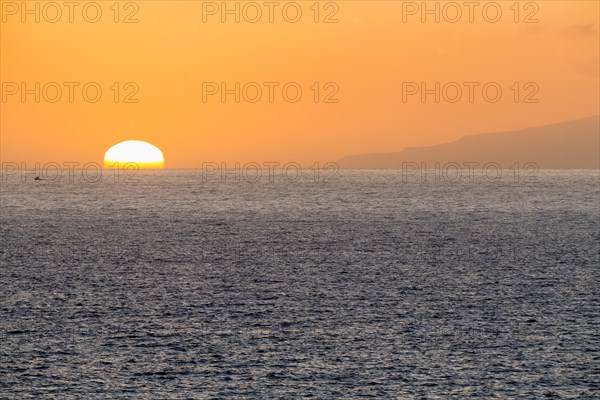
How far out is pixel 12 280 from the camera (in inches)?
1357

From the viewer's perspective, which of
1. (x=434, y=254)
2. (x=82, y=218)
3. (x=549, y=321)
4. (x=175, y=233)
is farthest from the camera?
(x=82, y=218)

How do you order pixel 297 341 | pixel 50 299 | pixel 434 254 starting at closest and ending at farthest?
1. pixel 297 341
2. pixel 50 299
3. pixel 434 254

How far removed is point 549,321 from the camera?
2483 centimetres

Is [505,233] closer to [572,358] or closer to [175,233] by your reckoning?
[175,233]

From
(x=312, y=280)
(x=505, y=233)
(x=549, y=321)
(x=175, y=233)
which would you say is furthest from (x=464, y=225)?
(x=549, y=321)

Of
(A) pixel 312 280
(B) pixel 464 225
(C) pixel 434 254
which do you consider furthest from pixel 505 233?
(A) pixel 312 280

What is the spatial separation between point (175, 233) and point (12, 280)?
3339cm

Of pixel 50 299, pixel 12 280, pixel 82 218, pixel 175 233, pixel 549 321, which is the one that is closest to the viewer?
pixel 549 321

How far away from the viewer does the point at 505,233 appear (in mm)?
68500

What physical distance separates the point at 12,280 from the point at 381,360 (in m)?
19.4

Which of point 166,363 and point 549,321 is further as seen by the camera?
point 549,321

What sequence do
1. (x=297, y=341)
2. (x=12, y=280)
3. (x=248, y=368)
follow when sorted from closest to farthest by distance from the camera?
(x=248, y=368)
(x=297, y=341)
(x=12, y=280)

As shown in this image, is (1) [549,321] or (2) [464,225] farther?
(2) [464,225]

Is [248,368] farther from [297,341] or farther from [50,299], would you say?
[50,299]
